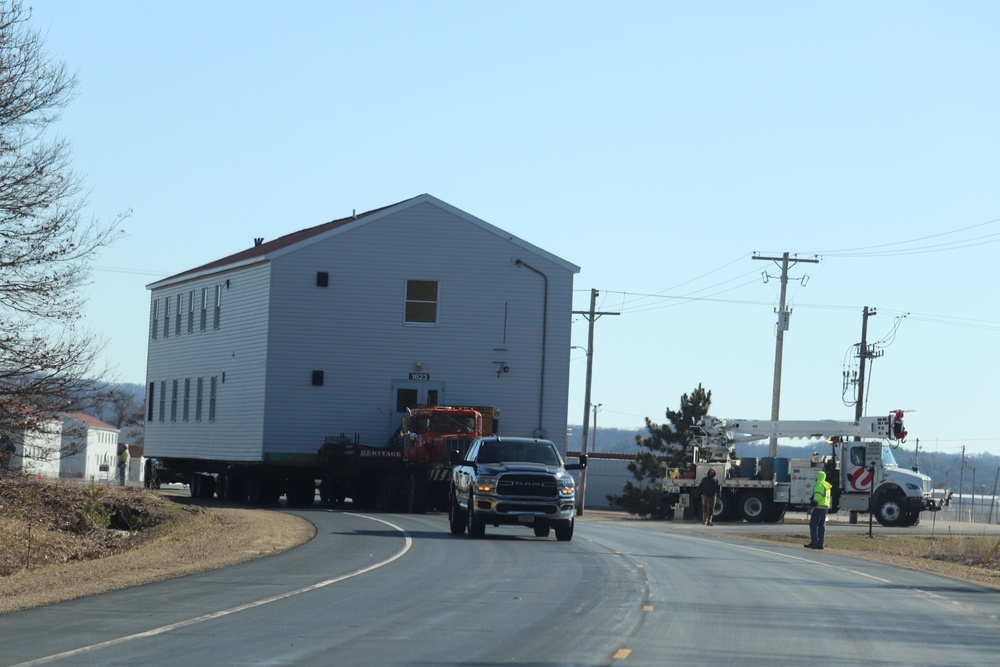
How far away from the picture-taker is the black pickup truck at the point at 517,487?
27156 mm

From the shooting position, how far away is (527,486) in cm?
2723

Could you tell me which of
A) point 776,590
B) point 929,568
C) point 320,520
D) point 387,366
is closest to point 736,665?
point 776,590

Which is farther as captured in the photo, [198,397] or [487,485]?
[198,397]

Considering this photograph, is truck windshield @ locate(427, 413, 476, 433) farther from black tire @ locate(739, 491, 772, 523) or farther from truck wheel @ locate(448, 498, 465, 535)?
black tire @ locate(739, 491, 772, 523)

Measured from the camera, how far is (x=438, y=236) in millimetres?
45875

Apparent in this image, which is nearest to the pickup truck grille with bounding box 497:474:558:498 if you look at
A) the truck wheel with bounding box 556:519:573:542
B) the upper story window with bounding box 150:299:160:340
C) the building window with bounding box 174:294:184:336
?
the truck wheel with bounding box 556:519:573:542

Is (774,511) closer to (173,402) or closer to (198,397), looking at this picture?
(198,397)

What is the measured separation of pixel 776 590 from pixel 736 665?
774cm

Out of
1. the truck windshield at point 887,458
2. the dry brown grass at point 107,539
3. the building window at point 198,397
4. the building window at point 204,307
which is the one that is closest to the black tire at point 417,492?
the dry brown grass at point 107,539

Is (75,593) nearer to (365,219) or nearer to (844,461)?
(365,219)

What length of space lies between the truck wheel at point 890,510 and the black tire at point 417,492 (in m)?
18.4

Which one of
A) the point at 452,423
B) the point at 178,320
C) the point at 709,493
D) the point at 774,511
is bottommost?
the point at 774,511

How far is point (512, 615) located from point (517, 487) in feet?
39.6

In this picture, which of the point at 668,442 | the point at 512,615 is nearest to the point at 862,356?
the point at 668,442
